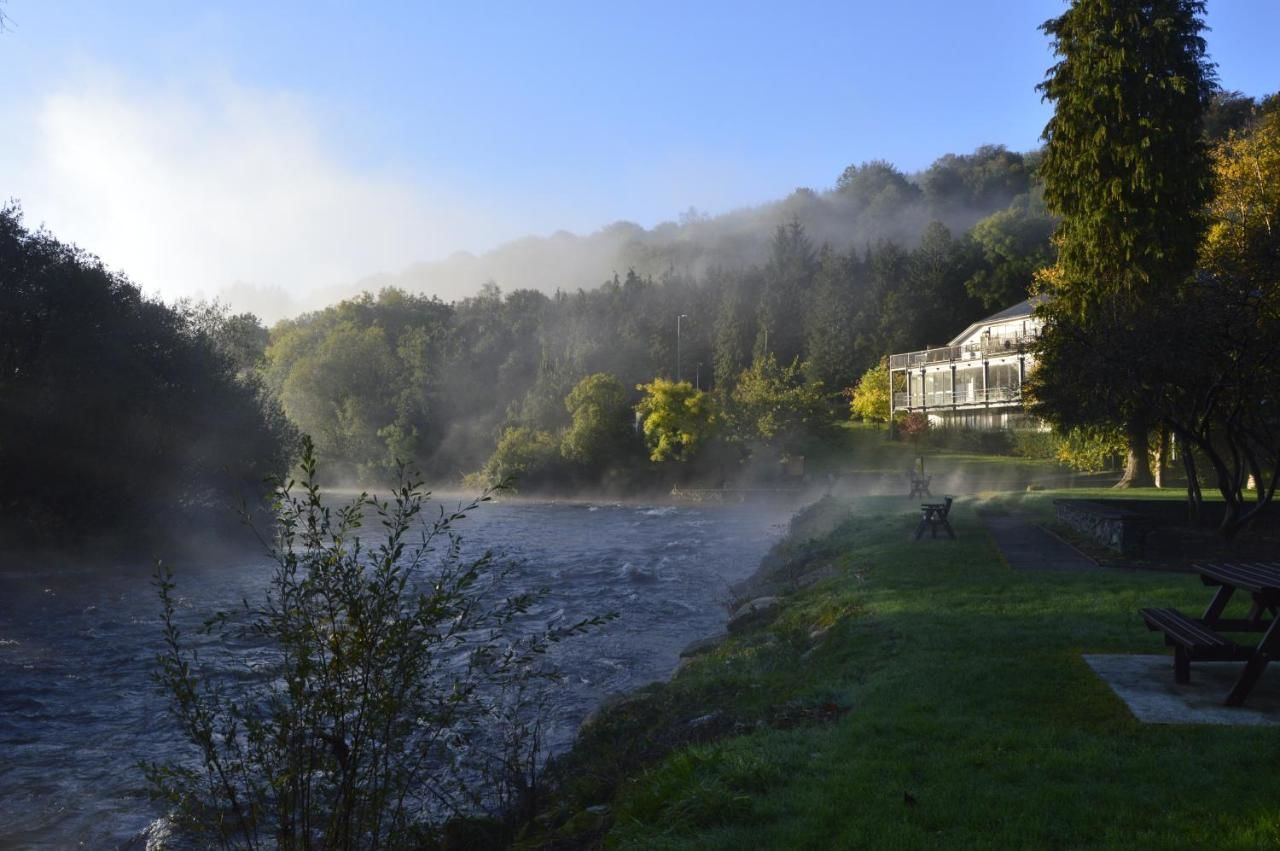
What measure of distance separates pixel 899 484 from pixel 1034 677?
135 feet

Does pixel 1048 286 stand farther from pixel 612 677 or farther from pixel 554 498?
pixel 554 498

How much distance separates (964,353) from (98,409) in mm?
51240

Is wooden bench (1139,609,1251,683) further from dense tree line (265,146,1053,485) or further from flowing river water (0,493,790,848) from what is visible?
dense tree line (265,146,1053,485)

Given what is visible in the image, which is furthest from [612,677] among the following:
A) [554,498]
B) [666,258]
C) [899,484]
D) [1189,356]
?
[666,258]

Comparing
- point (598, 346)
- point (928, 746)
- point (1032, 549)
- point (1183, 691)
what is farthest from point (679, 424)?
point (928, 746)

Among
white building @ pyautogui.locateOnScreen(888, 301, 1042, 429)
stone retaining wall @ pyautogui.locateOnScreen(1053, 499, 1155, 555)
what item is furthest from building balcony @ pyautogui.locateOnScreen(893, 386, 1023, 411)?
stone retaining wall @ pyautogui.locateOnScreen(1053, 499, 1155, 555)

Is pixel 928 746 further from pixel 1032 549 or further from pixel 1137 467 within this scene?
pixel 1137 467

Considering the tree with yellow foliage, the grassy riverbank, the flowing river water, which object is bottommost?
the flowing river water

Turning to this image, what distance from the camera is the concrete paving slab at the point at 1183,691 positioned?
7.07 m

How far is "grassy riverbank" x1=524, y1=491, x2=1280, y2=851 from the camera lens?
5.38 metres

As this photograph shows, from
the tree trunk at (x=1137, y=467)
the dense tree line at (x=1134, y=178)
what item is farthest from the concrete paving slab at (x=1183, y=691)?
the tree trunk at (x=1137, y=467)

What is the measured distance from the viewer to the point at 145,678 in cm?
1502

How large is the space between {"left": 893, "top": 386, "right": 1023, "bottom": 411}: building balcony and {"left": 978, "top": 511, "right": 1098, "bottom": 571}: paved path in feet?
119

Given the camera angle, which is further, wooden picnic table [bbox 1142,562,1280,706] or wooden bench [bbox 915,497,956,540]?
wooden bench [bbox 915,497,956,540]
